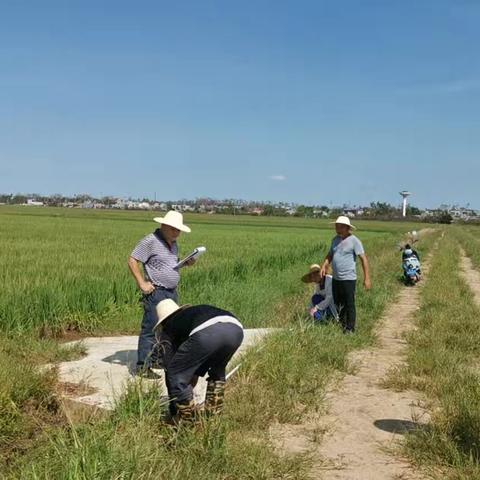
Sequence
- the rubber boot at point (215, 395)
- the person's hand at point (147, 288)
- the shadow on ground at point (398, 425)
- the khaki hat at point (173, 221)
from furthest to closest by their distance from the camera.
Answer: the person's hand at point (147, 288), the khaki hat at point (173, 221), the shadow on ground at point (398, 425), the rubber boot at point (215, 395)

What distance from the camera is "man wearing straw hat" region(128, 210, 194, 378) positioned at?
6082 millimetres

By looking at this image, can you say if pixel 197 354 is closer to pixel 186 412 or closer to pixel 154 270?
pixel 186 412

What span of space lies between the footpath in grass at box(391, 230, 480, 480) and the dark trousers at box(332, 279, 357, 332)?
88 centimetres

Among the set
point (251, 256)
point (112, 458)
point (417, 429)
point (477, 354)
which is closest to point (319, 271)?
point (477, 354)

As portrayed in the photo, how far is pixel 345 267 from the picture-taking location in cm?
870

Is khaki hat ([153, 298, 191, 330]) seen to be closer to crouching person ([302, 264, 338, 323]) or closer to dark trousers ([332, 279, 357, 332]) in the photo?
dark trousers ([332, 279, 357, 332])

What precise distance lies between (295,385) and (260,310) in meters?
4.52

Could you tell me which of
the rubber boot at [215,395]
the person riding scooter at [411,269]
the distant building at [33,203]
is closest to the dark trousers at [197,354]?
the rubber boot at [215,395]

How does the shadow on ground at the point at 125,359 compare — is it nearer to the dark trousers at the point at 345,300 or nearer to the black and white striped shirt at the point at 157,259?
the black and white striped shirt at the point at 157,259

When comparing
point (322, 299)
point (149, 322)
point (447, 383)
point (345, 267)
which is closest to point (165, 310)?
point (149, 322)

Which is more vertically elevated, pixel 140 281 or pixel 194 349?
pixel 140 281

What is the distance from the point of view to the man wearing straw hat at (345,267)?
870 centimetres

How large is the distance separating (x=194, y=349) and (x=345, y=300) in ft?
16.1

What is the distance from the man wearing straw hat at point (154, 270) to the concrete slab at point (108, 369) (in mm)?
370
